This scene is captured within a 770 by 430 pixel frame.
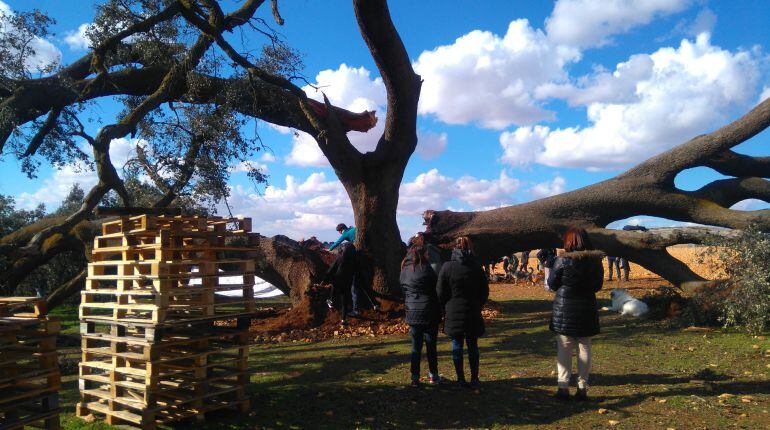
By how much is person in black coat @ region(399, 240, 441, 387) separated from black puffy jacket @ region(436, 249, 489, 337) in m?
0.13

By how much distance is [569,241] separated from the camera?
6582mm

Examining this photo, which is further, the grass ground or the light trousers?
the light trousers

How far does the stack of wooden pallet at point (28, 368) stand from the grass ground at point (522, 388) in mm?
731

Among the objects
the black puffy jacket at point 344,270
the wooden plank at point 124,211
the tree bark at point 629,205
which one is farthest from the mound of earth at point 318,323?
the wooden plank at point 124,211

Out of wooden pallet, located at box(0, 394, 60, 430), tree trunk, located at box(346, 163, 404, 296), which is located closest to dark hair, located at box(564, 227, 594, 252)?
wooden pallet, located at box(0, 394, 60, 430)

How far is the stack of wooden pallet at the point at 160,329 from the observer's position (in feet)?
18.7

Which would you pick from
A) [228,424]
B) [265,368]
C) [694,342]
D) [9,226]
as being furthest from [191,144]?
[9,226]

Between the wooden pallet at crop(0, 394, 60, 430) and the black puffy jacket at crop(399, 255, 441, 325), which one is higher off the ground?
the black puffy jacket at crop(399, 255, 441, 325)

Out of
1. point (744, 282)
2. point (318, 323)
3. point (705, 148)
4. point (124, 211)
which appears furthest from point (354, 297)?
point (705, 148)

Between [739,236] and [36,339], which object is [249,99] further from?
[739,236]

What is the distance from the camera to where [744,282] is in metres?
9.62

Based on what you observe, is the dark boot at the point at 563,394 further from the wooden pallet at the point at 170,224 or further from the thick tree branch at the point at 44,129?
the thick tree branch at the point at 44,129

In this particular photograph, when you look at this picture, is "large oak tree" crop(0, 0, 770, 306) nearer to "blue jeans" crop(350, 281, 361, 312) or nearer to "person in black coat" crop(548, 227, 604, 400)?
"blue jeans" crop(350, 281, 361, 312)

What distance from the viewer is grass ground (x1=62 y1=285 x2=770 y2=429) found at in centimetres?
594
